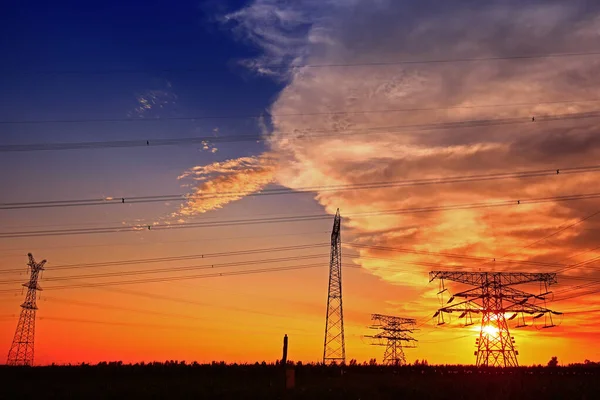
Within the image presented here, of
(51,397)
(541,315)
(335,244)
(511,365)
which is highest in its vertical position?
(335,244)

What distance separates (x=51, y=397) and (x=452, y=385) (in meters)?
30.9

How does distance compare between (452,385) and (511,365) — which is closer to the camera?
(452,385)

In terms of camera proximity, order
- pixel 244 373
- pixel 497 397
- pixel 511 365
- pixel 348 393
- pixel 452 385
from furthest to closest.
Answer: pixel 511 365 < pixel 244 373 < pixel 452 385 < pixel 348 393 < pixel 497 397

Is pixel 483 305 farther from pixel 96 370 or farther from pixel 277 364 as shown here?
pixel 96 370

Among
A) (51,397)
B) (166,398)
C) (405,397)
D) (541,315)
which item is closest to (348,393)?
(405,397)

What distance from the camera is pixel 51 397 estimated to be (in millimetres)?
43750

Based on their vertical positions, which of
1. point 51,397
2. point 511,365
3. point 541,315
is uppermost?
point 541,315

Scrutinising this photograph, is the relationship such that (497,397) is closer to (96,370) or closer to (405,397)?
(405,397)

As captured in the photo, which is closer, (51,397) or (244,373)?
(51,397)

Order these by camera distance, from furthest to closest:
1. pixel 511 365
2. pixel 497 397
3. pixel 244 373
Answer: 1. pixel 511 365
2. pixel 244 373
3. pixel 497 397

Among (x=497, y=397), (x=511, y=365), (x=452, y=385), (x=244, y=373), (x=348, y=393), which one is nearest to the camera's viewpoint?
(x=497, y=397)

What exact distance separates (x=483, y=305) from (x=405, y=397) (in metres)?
35.5

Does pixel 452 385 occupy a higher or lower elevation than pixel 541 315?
lower

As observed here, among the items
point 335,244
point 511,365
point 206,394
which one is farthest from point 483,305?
point 206,394
